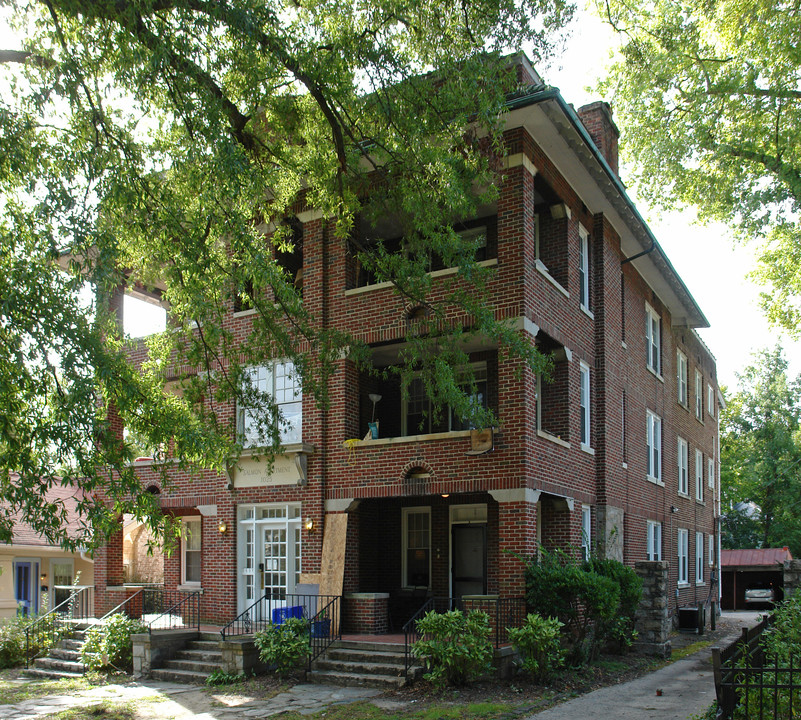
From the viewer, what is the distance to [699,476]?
30797 mm

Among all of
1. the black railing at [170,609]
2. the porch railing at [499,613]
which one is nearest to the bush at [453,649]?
the porch railing at [499,613]

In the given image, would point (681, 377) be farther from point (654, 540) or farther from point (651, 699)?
point (651, 699)

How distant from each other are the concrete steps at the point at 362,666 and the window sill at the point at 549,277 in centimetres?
734

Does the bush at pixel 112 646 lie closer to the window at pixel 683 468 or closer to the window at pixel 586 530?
the window at pixel 586 530

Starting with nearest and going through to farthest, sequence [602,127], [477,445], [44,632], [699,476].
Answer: [477,445] → [44,632] → [602,127] → [699,476]

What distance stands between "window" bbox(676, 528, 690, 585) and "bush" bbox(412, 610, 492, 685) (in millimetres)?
14387

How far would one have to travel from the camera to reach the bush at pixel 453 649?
43.4 feet

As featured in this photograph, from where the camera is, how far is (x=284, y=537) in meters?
18.3

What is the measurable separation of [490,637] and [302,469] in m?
5.22

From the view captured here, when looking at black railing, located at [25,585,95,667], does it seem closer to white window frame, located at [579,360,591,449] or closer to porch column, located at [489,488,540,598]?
porch column, located at [489,488,540,598]

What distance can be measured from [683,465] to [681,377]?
2.88 meters

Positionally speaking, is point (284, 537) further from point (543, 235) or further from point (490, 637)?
point (543, 235)

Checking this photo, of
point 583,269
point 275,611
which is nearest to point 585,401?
point 583,269

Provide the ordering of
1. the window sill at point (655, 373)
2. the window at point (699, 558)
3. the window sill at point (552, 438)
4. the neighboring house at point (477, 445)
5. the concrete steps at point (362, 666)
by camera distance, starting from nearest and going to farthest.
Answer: the concrete steps at point (362, 666), the neighboring house at point (477, 445), the window sill at point (552, 438), the window sill at point (655, 373), the window at point (699, 558)
